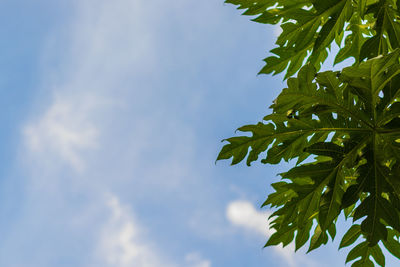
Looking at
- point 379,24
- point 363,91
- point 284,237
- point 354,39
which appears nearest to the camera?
point 363,91

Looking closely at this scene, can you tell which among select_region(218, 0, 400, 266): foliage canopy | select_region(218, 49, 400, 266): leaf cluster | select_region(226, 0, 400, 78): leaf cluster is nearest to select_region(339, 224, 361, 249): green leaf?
select_region(218, 0, 400, 266): foliage canopy

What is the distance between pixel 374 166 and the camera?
99.6 inches

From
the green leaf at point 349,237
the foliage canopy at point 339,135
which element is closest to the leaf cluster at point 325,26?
the foliage canopy at point 339,135

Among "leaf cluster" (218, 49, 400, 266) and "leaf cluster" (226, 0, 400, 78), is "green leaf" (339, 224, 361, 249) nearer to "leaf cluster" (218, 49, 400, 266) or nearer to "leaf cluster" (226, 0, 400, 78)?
"leaf cluster" (218, 49, 400, 266)

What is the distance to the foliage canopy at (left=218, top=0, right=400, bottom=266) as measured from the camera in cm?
243

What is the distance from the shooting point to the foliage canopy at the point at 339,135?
2.43m

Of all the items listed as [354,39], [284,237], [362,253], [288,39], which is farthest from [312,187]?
[354,39]

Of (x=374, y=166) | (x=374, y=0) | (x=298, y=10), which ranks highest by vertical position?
(x=298, y=10)

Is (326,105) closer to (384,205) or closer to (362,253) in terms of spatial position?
(384,205)

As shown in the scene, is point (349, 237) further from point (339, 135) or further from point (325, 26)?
point (325, 26)

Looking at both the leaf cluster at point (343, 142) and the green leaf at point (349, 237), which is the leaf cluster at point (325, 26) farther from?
the green leaf at point (349, 237)

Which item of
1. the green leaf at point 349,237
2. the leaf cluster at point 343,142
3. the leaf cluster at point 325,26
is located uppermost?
the leaf cluster at point 325,26

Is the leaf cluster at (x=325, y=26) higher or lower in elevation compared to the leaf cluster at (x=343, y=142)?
higher

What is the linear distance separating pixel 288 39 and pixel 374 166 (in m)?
1.13
